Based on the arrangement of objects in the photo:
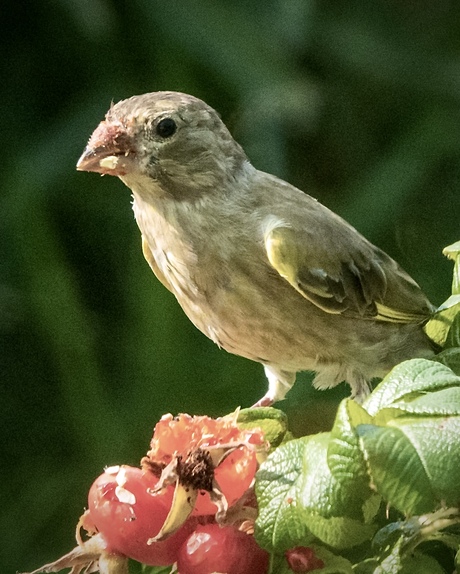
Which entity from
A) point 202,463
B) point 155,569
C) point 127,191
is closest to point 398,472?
point 202,463

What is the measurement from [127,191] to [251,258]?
76 centimetres

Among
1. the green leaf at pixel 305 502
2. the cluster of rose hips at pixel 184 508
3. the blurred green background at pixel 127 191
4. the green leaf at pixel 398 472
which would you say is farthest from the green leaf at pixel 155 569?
the blurred green background at pixel 127 191

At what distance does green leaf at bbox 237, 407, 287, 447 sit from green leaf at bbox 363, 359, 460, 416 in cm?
16

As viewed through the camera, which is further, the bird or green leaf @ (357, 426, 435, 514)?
the bird

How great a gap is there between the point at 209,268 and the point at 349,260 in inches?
8.0

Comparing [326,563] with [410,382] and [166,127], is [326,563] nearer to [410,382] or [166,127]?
[410,382]

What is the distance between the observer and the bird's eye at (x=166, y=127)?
0.99 m

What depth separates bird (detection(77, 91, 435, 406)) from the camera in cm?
101

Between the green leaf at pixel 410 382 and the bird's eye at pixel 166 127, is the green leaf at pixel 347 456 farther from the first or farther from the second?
the bird's eye at pixel 166 127

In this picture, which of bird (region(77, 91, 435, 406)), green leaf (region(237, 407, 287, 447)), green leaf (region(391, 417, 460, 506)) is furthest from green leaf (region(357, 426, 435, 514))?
bird (region(77, 91, 435, 406))

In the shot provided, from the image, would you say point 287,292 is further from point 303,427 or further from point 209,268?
point 303,427

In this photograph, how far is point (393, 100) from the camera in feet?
6.02

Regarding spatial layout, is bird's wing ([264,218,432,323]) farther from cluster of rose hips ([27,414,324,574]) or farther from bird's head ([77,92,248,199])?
cluster of rose hips ([27,414,324,574])

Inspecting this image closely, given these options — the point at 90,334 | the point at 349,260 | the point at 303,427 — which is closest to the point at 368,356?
the point at 349,260
